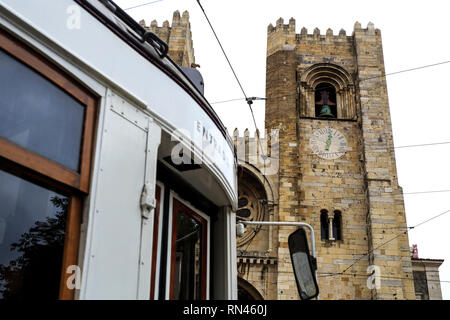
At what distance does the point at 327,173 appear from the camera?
20.7 m

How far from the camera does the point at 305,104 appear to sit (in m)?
22.2

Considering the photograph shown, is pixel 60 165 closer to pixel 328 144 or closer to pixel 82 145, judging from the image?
pixel 82 145

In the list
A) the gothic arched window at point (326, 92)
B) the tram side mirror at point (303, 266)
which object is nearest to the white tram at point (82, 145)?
the tram side mirror at point (303, 266)

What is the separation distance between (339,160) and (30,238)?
19.7m

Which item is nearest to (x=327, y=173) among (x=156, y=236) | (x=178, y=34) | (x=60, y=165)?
(x=178, y=34)

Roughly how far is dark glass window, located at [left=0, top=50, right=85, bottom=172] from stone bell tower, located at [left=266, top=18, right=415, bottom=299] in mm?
16686

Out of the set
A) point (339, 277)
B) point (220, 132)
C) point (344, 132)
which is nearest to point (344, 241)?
point (339, 277)

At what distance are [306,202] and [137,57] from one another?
17.7 meters

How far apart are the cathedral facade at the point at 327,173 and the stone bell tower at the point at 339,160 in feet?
0.13

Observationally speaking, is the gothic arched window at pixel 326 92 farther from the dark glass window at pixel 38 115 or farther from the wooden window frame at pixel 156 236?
the dark glass window at pixel 38 115

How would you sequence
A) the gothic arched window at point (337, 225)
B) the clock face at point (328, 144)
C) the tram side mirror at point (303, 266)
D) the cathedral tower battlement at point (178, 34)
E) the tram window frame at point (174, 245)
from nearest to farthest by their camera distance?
the tram window frame at point (174, 245) → the tram side mirror at point (303, 266) → the gothic arched window at point (337, 225) → the clock face at point (328, 144) → the cathedral tower battlement at point (178, 34)

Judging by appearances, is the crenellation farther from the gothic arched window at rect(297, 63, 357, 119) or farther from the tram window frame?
the tram window frame

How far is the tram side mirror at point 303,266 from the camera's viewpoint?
12.0ft
